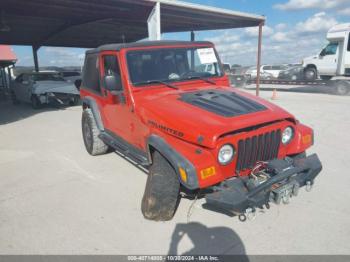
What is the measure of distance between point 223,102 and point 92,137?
306 centimetres

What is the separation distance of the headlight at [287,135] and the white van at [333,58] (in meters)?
14.0

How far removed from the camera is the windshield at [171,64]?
4.24 meters

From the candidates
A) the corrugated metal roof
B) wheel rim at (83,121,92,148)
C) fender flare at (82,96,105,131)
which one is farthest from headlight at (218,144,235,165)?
the corrugated metal roof

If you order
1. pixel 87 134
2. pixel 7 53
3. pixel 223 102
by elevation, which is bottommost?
pixel 87 134

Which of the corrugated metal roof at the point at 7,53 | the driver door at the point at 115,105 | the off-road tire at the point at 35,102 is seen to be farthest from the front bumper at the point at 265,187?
the corrugated metal roof at the point at 7,53

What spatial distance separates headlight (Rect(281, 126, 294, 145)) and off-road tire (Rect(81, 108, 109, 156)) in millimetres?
3389

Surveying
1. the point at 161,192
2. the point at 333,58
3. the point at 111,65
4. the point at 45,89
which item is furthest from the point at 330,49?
the point at 161,192

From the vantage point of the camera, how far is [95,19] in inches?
598

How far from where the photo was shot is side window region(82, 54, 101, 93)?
5451 mm

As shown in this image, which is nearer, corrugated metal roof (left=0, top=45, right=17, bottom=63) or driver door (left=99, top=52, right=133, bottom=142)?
driver door (left=99, top=52, right=133, bottom=142)

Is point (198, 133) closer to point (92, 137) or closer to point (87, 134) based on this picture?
point (92, 137)

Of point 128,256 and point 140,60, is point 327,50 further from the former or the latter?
point 128,256

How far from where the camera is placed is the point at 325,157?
5.54 metres

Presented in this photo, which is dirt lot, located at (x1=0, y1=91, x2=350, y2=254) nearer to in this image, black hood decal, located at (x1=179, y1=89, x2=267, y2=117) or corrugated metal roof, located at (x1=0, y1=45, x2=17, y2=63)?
black hood decal, located at (x1=179, y1=89, x2=267, y2=117)
